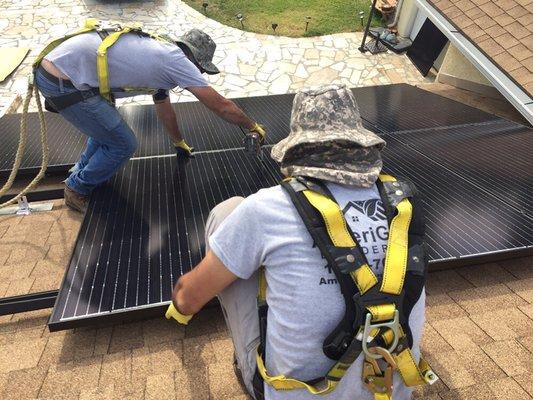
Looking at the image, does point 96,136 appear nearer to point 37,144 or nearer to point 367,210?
point 37,144

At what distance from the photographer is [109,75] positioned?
3.21 metres

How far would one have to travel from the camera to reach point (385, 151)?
4.48 m

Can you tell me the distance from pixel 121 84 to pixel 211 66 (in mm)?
905

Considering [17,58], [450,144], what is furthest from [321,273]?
[17,58]

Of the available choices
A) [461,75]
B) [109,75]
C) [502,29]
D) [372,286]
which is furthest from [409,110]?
[372,286]

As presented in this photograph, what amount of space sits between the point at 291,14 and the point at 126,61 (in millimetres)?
9740

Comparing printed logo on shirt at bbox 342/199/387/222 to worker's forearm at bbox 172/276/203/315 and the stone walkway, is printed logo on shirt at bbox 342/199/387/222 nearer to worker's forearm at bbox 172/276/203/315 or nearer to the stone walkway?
worker's forearm at bbox 172/276/203/315

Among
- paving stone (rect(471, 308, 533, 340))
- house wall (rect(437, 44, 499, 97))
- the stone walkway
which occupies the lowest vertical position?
the stone walkway

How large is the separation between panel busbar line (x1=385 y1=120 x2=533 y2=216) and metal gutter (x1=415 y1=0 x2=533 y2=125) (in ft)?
1.23

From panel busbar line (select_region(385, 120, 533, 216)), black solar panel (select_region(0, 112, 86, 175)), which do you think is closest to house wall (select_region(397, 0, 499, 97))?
panel busbar line (select_region(385, 120, 533, 216))

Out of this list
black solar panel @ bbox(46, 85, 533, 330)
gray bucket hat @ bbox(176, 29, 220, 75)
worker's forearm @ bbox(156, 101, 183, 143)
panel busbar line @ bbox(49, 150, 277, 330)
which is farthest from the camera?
worker's forearm @ bbox(156, 101, 183, 143)

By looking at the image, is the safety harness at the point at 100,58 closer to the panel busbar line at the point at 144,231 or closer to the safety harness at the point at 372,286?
Result: the panel busbar line at the point at 144,231

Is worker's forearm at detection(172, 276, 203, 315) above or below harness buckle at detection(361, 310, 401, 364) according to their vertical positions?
below

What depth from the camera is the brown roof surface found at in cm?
494
